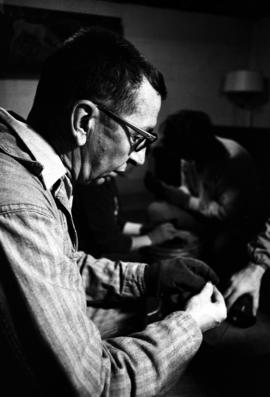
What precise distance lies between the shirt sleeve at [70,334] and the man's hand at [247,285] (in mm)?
547

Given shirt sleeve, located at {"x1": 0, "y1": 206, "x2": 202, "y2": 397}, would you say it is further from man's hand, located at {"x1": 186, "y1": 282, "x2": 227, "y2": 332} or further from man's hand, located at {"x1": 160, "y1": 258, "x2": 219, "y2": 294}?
man's hand, located at {"x1": 160, "y1": 258, "x2": 219, "y2": 294}

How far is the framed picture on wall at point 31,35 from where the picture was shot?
1090 mm

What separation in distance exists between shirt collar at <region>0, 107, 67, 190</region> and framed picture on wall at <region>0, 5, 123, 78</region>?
429 mm

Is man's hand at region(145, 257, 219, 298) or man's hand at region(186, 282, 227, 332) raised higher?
man's hand at region(186, 282, 227, 332)

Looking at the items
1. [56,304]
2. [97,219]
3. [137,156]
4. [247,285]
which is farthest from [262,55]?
[56,304]

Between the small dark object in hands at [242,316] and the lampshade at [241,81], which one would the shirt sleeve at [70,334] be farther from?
the lampshade at [241,81]

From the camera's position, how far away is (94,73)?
796 mm

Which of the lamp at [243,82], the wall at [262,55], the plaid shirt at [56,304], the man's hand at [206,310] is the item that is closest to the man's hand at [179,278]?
the man's hand at [206,310]

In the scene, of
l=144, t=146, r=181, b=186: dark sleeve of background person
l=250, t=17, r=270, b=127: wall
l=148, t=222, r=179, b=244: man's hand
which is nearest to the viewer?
l=148, t=222, r=179, b=244: man's hand

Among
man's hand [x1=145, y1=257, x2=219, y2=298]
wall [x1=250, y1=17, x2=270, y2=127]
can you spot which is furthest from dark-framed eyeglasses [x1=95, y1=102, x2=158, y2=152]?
wall [x1=250, y1=17, x2=270, y2=127]

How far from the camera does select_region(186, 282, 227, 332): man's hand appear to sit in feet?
2.83

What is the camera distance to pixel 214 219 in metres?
2.25

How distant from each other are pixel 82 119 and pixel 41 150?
0.13m

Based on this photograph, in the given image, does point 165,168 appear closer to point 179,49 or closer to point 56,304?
point 179,49
